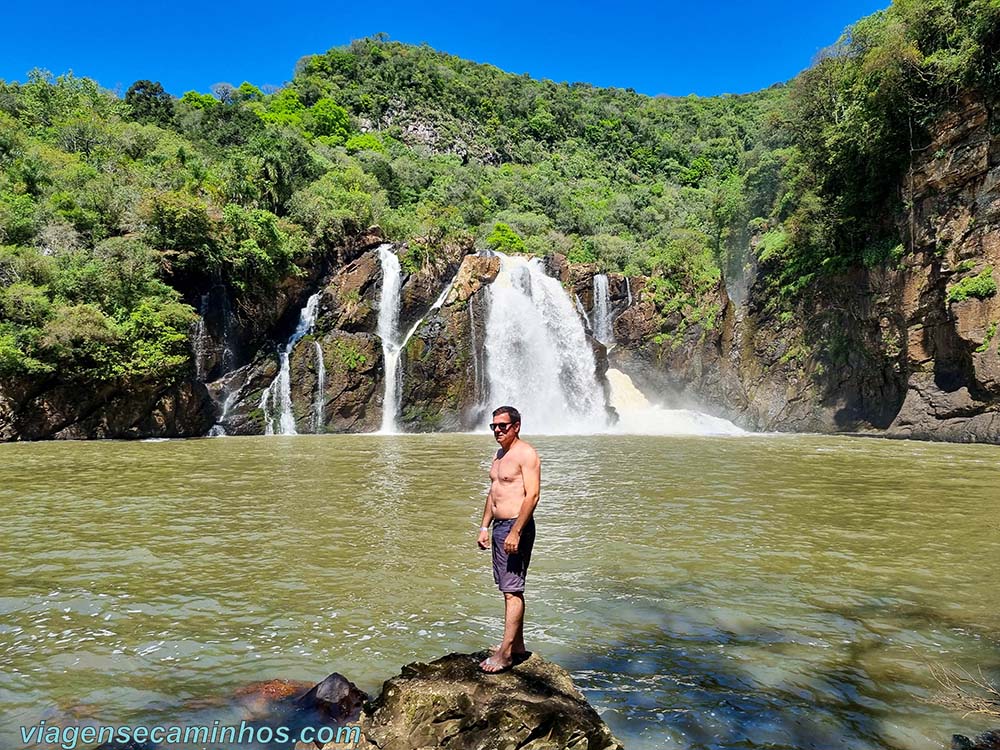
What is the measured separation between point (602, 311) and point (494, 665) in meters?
31.4

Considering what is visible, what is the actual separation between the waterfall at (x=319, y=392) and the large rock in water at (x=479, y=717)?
77.2 ft

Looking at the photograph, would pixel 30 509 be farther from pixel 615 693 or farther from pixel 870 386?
pixel 870 386

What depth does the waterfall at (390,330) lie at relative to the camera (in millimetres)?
26891

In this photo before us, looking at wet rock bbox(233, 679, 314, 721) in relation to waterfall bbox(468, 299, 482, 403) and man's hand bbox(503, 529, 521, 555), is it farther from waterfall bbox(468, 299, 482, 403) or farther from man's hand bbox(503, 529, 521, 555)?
waterfall bbox(468, 299, 482, 403)

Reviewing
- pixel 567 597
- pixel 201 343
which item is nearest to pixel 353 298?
pixel 201 343

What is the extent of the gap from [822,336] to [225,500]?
2587 cm

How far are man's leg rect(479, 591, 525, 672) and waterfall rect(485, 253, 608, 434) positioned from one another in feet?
78.4

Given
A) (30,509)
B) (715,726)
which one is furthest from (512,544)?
(30,509)

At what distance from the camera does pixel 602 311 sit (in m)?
33.8

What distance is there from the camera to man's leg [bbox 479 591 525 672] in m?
3.37

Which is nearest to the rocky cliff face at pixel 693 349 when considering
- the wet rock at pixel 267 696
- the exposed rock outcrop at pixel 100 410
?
the exposed rock outcrop at pixel 100 410

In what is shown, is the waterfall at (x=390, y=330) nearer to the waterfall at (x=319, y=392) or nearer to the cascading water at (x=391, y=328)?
the cascading water at (x=391, y=328)

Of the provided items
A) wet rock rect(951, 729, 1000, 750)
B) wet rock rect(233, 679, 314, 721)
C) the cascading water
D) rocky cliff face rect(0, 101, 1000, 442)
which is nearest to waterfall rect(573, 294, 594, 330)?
rocky cliff face rect(0, 101, 1000, 442)

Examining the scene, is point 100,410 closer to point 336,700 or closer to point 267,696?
point 267,696
